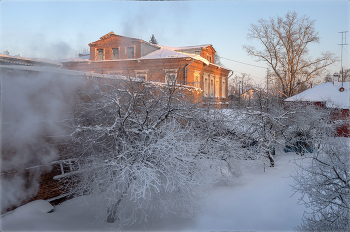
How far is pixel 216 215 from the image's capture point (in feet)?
21.4

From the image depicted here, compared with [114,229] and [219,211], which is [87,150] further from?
[219,211]

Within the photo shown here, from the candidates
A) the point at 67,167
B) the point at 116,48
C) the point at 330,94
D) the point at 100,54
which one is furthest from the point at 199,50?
the point at 67,167

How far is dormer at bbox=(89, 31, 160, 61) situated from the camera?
56.2ft

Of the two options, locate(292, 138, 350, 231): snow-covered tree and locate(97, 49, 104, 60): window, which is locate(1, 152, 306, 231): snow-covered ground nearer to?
locate(292, 138, 350, 231): snow-covered tree

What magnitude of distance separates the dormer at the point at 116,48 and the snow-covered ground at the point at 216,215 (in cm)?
1211

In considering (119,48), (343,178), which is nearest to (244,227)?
(343,178)

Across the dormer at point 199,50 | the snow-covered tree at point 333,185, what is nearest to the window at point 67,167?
the snow-covered tree at point 333,185

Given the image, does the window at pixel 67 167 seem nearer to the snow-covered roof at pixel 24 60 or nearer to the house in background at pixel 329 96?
the snow-covered roof at pixel 24 60

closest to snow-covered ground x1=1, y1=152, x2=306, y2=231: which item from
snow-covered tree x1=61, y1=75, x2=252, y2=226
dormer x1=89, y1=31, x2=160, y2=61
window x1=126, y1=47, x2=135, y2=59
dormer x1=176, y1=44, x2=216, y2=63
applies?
snow-covered tree x1=61, y1=75, x2=252, y2=226

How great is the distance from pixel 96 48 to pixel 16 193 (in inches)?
533

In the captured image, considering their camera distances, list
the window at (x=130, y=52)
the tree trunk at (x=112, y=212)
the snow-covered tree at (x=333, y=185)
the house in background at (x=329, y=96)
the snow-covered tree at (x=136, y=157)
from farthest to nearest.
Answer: the window at (x=130, y=52) → the house in background at (x=329, y=96) → the tree trunk at (x=112, y=212) → the snow-covered tree at (x=136, y=157) → the snow-covered tree at (x=333, y=185)

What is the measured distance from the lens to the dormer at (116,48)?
1712cm

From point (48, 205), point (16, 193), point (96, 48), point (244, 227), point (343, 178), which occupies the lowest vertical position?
point (244, 227)

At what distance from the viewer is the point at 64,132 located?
255 inches
